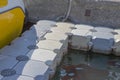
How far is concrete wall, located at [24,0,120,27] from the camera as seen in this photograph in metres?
4.15

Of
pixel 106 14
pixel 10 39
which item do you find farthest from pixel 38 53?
pixel 106 14

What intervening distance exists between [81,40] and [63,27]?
1.19ft

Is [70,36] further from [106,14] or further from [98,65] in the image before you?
[106,14]

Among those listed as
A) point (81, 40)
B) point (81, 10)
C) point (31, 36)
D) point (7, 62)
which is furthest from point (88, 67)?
point (81, 10)

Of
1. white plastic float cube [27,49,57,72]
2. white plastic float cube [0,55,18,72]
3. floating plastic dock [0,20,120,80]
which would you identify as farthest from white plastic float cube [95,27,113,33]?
white plastic float cube [0,55,18,72]

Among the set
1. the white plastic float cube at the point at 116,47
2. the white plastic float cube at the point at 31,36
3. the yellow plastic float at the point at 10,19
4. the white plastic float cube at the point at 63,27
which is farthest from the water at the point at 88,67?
the yellow plastic float at the point at 10,19

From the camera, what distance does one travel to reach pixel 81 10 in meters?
4.25

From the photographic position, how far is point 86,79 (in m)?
3.02

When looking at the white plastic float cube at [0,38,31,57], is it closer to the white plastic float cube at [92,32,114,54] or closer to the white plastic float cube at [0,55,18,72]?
the white plastic float cube at [0,55,18,72]

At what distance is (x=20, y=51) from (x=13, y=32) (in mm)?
454

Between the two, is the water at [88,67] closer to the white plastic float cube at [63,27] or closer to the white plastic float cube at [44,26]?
the white plastic float cube at [63,27]

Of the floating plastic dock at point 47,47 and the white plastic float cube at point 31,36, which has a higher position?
the white plastic float cube at point 31,36

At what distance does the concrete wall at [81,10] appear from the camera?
4.15m

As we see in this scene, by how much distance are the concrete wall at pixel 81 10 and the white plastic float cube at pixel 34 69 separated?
5.62 ft
